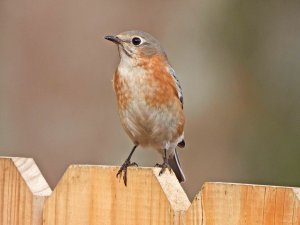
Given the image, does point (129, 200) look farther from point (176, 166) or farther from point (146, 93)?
point (176, 166)

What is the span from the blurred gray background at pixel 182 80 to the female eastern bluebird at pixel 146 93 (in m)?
2.50

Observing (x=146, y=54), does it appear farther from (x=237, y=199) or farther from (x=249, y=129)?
(x=249, y=129)

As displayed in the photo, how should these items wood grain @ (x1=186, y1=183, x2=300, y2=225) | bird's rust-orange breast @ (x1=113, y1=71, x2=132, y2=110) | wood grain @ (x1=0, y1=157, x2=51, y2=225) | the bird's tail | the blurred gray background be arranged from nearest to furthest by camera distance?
wood grain @ (x1=186, y1=183, x2=300, y2=225) → wood grain @ (x1=0, y1=157, x2=51, y2=225) → bird's rust-orange breast @ (x1=113, y1=71, x2=132, y2=110) → the bird's tail → the blurred gray background

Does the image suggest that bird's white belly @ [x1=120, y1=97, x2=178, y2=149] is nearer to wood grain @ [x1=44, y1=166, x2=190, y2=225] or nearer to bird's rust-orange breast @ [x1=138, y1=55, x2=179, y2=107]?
bird's rust-orange breast @ [x1=138, y1=55, x2=179, y2=107]

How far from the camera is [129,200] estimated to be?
3.10 metres

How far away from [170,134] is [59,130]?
3144mm

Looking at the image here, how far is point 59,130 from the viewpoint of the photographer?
313 inches

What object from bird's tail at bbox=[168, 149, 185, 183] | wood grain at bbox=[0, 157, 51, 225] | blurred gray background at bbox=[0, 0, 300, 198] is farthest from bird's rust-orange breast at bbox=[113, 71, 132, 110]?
blurred gray background at bbox=[0, 0, 300, 198]

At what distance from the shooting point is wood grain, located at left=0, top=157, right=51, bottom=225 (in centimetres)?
330

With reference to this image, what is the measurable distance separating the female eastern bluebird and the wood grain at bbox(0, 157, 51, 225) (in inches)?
56.0

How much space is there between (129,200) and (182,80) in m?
5.52

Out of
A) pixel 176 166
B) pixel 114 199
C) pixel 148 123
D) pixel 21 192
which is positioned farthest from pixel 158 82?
pixel 114 199

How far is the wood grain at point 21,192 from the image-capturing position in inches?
130

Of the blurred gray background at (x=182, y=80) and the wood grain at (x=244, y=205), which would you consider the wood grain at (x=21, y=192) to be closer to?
the wood grain at (x=244, y=205)
